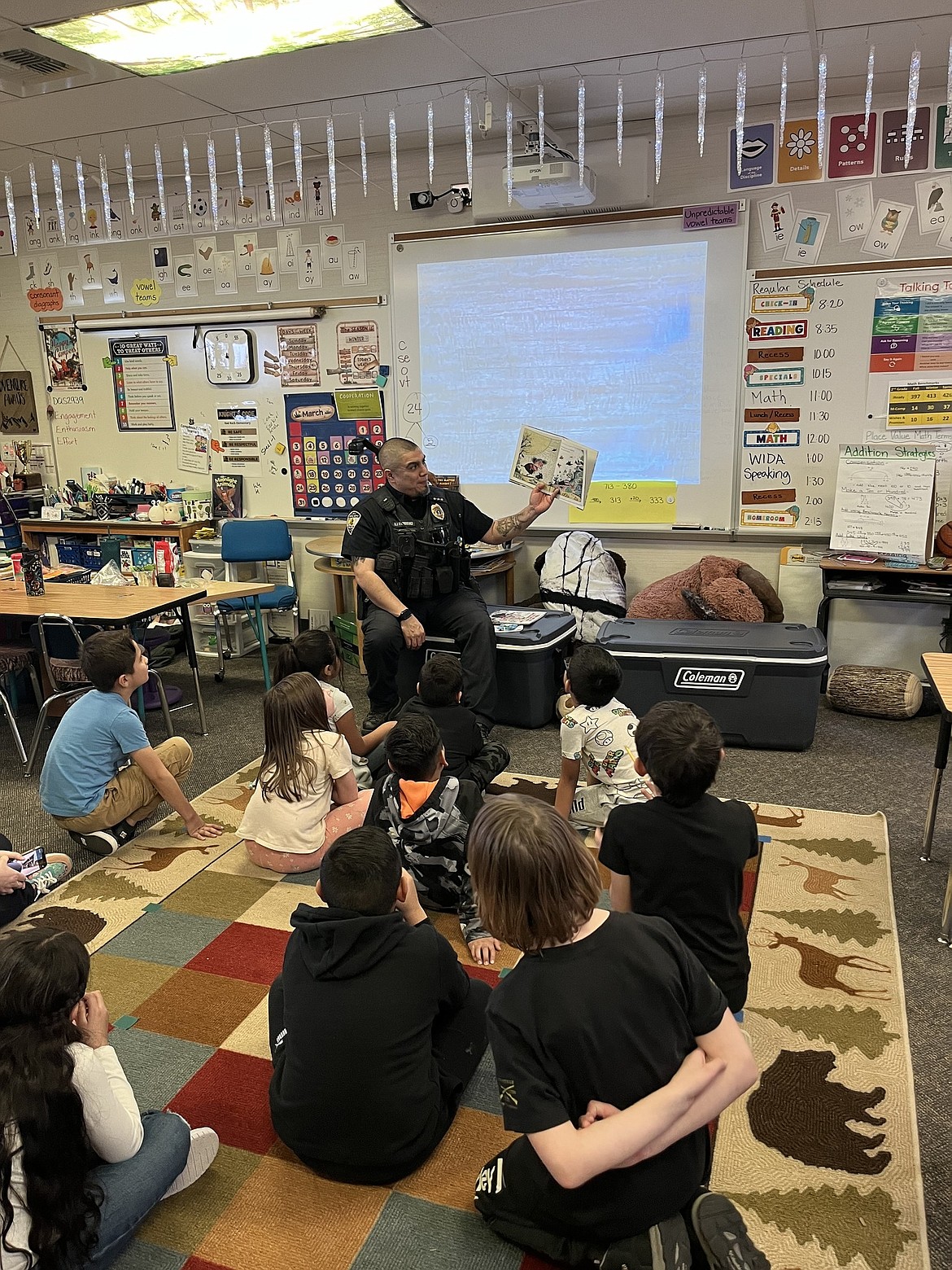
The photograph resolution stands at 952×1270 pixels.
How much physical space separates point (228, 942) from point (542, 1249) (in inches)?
51.1

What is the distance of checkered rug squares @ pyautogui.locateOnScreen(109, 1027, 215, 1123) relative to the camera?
1.93 m

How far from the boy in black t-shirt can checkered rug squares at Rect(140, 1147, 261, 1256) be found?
0.89 metres

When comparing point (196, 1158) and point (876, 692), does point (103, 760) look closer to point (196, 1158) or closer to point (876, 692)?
point (196, 1158)

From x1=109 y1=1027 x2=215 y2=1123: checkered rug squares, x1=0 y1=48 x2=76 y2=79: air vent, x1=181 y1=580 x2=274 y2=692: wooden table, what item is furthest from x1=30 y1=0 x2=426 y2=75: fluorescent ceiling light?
x1=109 y1=1027 x2=215 y2=1123: checkered rug squares

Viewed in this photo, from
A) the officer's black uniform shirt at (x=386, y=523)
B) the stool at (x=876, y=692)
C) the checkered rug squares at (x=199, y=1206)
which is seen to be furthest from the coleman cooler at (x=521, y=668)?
the checkered rug squares at (x=199, y=1206)

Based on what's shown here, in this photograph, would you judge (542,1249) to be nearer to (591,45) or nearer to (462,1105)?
(462,1105)

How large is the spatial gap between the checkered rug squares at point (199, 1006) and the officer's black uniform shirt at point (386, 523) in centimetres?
213

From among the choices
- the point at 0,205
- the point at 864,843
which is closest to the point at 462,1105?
the point at 864,843

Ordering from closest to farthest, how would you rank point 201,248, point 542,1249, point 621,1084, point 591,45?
point 621,1084 → point 542,1249 → point 591,45 → point 201,248

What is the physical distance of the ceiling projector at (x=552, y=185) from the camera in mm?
4250

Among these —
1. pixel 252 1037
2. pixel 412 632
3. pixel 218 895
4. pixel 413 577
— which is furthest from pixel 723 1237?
pixel 413 577

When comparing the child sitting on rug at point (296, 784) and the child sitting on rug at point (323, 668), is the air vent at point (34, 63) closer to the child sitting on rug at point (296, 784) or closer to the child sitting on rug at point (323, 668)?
the child sitting on rug at point (323, 668)

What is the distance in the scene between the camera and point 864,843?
2973mm

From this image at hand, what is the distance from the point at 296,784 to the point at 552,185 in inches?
125
